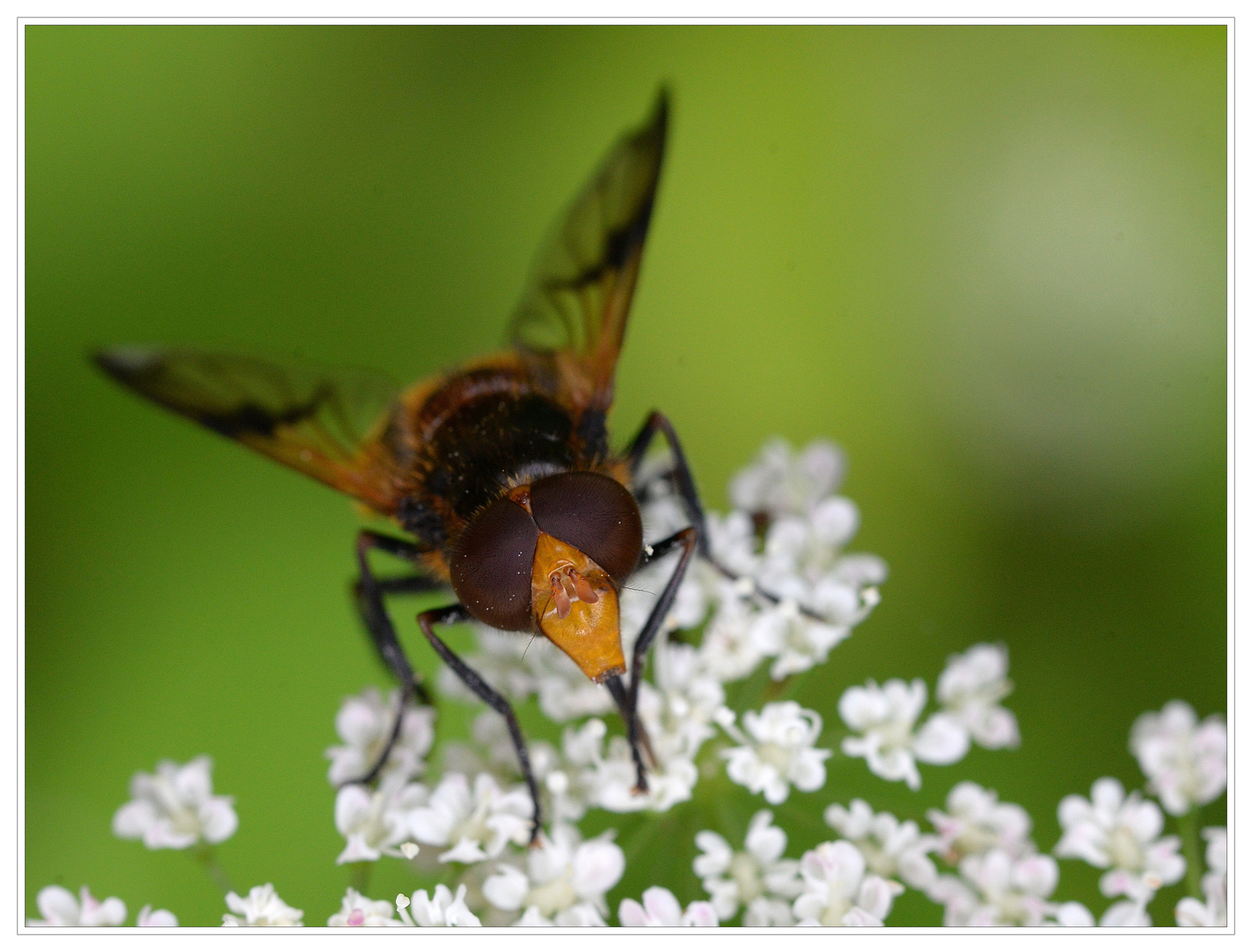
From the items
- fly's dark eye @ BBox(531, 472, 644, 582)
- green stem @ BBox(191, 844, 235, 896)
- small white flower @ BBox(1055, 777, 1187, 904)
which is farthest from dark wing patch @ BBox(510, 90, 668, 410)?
small white flower @ BBox(1055, 777, 1187, 904)

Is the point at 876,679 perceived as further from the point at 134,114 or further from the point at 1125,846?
the point at 134,114

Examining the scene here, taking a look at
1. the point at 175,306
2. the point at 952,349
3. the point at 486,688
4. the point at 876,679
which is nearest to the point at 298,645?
the point at 175,306

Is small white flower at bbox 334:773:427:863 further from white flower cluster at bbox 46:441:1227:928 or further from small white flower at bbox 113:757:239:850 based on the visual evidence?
small white flower at bbox 113:757:239:850

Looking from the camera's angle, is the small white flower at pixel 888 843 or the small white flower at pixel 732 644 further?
the small white flower at pixel 732 644

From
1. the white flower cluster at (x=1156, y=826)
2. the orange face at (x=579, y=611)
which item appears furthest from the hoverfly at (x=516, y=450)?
the white flower cluster at (x=1156, y=826)

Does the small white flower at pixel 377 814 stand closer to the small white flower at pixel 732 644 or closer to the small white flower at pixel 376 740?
the small white flower at pixel 376 740

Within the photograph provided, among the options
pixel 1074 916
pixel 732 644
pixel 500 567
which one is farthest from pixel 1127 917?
pixel 500 567

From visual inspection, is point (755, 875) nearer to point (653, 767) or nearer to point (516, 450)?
point (653, 767)

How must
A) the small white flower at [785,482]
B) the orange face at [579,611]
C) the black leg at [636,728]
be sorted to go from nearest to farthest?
the orange face at [579,611]
the black leg at [636,728]
the small white flower at [785,482]
